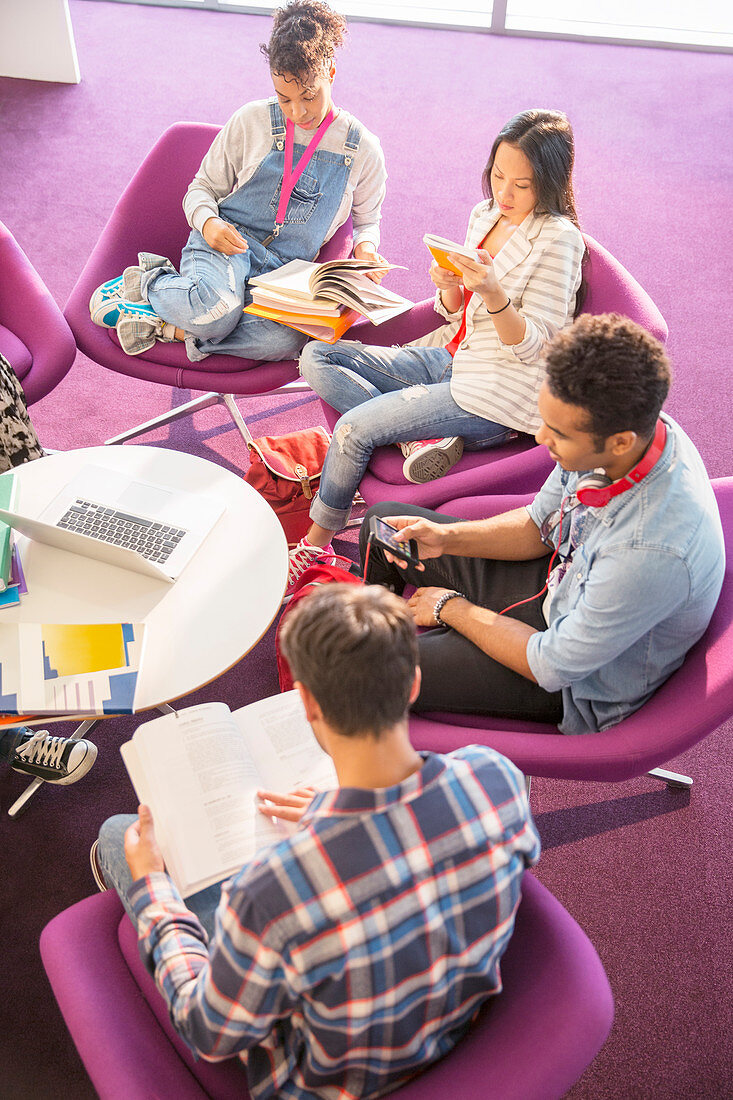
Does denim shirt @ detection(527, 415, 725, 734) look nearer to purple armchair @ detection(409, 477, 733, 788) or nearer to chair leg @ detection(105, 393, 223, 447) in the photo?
purple armchair @ detection(409, 477, 733, 788)

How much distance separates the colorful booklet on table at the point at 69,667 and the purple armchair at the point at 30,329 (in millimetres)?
1149

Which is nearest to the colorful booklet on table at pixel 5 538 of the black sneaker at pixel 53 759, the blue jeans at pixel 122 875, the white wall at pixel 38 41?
the black sneaker at pixel 53 759

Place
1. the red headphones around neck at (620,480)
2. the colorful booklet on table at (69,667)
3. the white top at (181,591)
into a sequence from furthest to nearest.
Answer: the white top at (181,591)
the colorful booklet on table at (69,667)
the red headphones around neck at (620,480)

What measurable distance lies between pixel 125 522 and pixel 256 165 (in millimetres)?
1410

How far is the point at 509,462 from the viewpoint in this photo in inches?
94.0

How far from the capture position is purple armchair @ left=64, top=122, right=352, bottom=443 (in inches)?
115

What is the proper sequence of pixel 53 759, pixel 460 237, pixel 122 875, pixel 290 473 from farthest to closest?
pixel 460 237 → pixel 290 473 → pixel 53 759 → pixel 122 875

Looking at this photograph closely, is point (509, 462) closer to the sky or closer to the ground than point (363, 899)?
closer to the ground

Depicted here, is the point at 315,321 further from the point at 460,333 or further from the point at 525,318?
the point at 525,318

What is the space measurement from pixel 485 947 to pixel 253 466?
1859mm

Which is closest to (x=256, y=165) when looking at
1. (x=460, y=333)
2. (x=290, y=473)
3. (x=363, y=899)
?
(x=460, y=333)

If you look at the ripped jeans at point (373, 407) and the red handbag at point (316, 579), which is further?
the ripped jeans at point (373, 407)

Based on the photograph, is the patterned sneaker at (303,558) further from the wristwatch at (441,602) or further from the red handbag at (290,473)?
the wristwatch at (441,602)

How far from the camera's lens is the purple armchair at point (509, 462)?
2.37 metres
